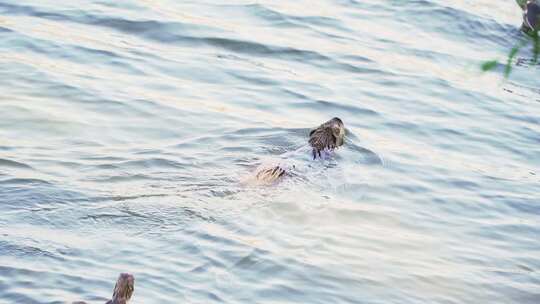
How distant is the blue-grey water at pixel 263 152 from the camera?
28.1 feet

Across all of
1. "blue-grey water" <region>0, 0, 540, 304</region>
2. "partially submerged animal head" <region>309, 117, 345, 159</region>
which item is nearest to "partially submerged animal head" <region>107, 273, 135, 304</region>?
"blue-grey water" <region>0, 0, 540, 304</region>

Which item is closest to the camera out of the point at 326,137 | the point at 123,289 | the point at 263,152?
the point at 123,289

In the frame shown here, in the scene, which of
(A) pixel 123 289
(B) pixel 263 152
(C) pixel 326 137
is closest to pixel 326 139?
(C) pixel 326 137

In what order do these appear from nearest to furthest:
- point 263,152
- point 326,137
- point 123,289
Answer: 1. point 123,289
2. point 263,152
3. point 326,137

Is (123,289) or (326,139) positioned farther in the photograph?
(326,139)

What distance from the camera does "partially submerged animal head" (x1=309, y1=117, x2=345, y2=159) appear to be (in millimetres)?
11789

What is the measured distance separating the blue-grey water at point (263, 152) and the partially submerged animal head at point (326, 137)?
226mm

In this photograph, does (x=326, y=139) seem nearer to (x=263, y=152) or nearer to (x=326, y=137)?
(x=326, y=137)

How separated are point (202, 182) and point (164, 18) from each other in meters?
Answer: 6.59

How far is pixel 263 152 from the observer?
462 inches

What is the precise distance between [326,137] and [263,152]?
0.69m

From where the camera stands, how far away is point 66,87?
43.4 feet

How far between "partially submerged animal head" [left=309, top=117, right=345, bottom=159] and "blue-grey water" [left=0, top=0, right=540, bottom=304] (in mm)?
226

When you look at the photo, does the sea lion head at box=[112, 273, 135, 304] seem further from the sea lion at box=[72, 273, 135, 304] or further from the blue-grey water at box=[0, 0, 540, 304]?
the blue-grey water at box=[0, 0, 540, 304]
